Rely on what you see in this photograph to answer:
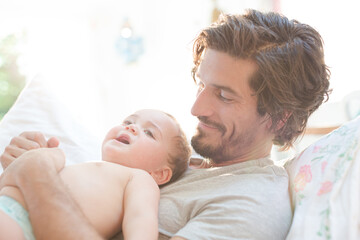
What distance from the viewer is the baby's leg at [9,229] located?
0.94 m

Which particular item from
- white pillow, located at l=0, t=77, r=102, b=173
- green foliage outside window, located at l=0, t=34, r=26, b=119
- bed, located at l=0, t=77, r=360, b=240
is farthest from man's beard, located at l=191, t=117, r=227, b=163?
→ green foliage outside window, located at l=0, t=34, r=26, b=119

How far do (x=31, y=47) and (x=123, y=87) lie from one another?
1.03m

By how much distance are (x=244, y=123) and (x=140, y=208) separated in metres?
0.54

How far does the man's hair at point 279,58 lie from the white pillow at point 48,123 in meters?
0.72

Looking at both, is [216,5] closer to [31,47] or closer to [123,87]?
[123,87]

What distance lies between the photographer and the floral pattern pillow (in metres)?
0.96

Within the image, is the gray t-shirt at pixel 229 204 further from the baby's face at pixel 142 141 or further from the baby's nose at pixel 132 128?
the baby's nose at pixel 132 128

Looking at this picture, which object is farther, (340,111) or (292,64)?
(340,111)

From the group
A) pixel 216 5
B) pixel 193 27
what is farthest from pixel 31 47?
pixel 216 5

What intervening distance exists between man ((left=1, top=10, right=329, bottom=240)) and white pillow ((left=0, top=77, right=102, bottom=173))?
1.27 ft

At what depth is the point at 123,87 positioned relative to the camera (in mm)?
4113

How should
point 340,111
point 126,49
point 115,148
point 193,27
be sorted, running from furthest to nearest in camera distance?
point 126,49 < point 193,27 < point 340,111 < point 115,148

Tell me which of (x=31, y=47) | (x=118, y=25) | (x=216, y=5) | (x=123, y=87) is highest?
(x=216, y=5)

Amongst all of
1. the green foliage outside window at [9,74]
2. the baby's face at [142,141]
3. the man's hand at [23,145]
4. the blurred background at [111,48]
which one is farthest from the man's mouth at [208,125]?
the green foliage outside window at [9,74]
